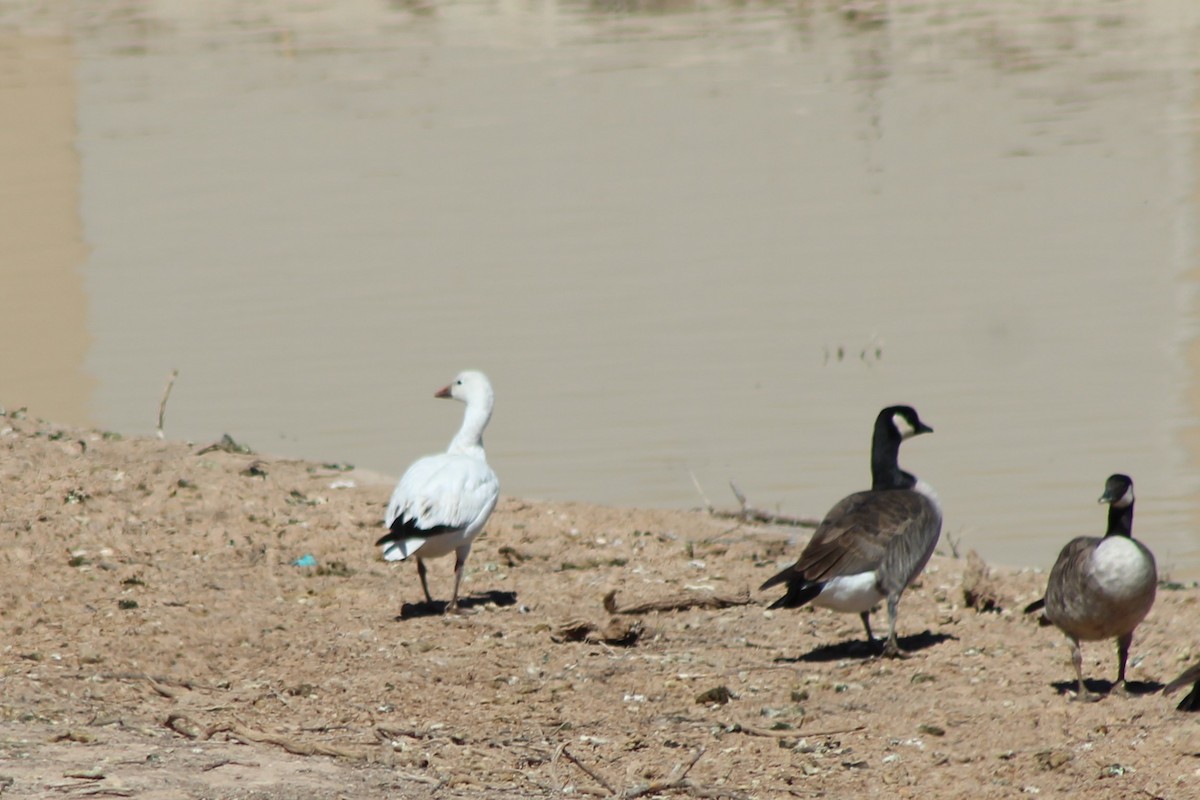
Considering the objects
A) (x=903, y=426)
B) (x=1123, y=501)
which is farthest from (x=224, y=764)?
(x=903, y=426)

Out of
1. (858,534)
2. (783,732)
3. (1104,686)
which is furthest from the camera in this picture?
(858,534)

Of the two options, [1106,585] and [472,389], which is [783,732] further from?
[472,389]

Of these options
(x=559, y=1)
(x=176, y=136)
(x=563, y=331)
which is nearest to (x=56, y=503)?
(x=563, y=331)

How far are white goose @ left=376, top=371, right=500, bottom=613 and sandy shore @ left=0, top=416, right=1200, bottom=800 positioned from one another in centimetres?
39

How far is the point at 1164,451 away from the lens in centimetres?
1293

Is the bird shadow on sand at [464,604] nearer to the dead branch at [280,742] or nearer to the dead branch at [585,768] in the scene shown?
the dead branch at [280,742]

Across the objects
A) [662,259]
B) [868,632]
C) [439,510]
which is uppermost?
[439,510]

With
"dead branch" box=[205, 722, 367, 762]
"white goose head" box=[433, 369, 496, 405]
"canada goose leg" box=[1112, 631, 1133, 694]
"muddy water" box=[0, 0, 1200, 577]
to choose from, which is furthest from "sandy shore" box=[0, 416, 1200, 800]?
"muddy water" box=[0, 0, 1200, 577]

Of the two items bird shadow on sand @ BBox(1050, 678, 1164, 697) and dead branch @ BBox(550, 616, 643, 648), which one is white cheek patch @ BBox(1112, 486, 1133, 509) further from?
dead branch @ BBox(550, 616, 643, 648)

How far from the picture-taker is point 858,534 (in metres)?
8.10

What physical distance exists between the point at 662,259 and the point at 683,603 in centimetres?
1135

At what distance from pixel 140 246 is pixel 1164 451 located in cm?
1402

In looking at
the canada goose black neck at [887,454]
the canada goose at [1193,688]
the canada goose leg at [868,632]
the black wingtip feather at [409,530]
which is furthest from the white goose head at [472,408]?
the canada goose at [1193,688]

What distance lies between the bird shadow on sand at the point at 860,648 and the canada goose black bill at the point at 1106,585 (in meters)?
1.00
